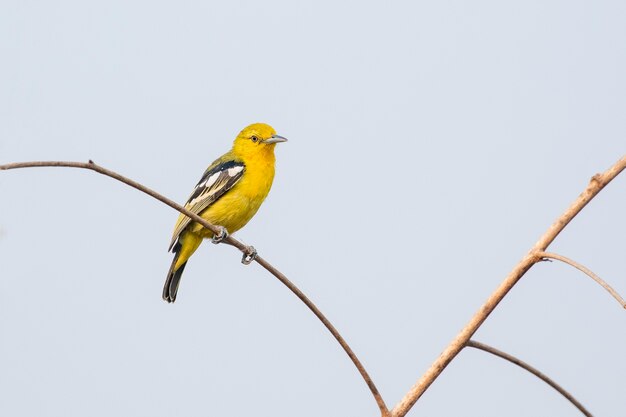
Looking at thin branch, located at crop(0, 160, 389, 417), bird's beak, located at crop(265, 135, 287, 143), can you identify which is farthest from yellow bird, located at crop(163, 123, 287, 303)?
thin branch, located at crop(0, 160, 389, 417)

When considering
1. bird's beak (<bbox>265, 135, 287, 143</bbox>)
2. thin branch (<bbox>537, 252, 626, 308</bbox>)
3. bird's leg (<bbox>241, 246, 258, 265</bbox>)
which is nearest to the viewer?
thin branch (<bbox>537, 252, 626, 308</bbox>)

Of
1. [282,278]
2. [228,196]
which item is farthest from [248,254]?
[282,278]

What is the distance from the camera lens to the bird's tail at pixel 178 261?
23.1ft

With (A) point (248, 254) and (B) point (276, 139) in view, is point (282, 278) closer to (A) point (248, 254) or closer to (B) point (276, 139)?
(A) point (248, 254)

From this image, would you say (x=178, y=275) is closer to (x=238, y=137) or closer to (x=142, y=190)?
(x=238, y=137)

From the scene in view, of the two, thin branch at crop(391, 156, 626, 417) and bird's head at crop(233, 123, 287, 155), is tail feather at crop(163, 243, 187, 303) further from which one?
thin branch at crop(391, 156, 626, 417)

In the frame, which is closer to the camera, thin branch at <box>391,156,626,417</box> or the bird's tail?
→ thin branch at <box>391,156,626,417</box>

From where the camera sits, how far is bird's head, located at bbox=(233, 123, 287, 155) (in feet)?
24.2

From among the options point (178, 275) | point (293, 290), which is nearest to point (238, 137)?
point (178, 275)

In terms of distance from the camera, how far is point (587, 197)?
8.20 feet

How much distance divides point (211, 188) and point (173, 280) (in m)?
0.89

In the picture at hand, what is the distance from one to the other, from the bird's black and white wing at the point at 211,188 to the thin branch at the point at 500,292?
4.35m

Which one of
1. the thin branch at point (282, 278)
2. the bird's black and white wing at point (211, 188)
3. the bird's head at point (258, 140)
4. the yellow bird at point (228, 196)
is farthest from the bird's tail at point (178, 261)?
the thin branch at point (282, 278)

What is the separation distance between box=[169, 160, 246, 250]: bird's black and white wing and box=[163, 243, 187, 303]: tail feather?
0.48ft
